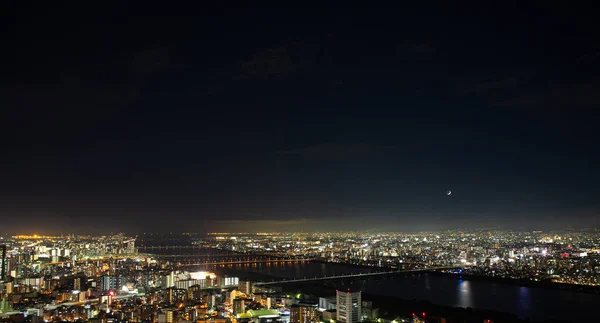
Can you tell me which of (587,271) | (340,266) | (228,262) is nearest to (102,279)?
(228,262)

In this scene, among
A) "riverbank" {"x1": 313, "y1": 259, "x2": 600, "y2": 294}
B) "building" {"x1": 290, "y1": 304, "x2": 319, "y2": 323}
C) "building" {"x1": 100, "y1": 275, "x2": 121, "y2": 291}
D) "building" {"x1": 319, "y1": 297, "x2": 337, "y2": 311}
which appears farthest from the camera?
"riverbank" {"x1": 313, "y1": 259, "x2": 600, "y2": 294}

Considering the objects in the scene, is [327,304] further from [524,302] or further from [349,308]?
[524,302]

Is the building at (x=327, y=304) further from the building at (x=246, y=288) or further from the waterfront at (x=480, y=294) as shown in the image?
the waterfront at (x=480, y=294)

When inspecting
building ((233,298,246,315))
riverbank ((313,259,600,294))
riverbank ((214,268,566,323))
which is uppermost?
building ((233,298,246,315))

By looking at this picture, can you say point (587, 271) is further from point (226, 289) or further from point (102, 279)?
point (102, 279)

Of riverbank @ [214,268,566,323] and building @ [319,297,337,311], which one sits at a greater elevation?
building @ [319,297,337,311]

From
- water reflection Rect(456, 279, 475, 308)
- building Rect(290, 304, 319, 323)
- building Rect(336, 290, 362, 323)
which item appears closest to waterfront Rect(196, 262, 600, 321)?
water reflection Rect(456, 279, 475, 308)

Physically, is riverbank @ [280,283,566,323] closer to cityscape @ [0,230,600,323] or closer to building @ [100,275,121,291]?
cityscape @ [0,230,600,323]

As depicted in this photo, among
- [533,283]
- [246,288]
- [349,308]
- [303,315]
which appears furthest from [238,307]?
[533,283]
